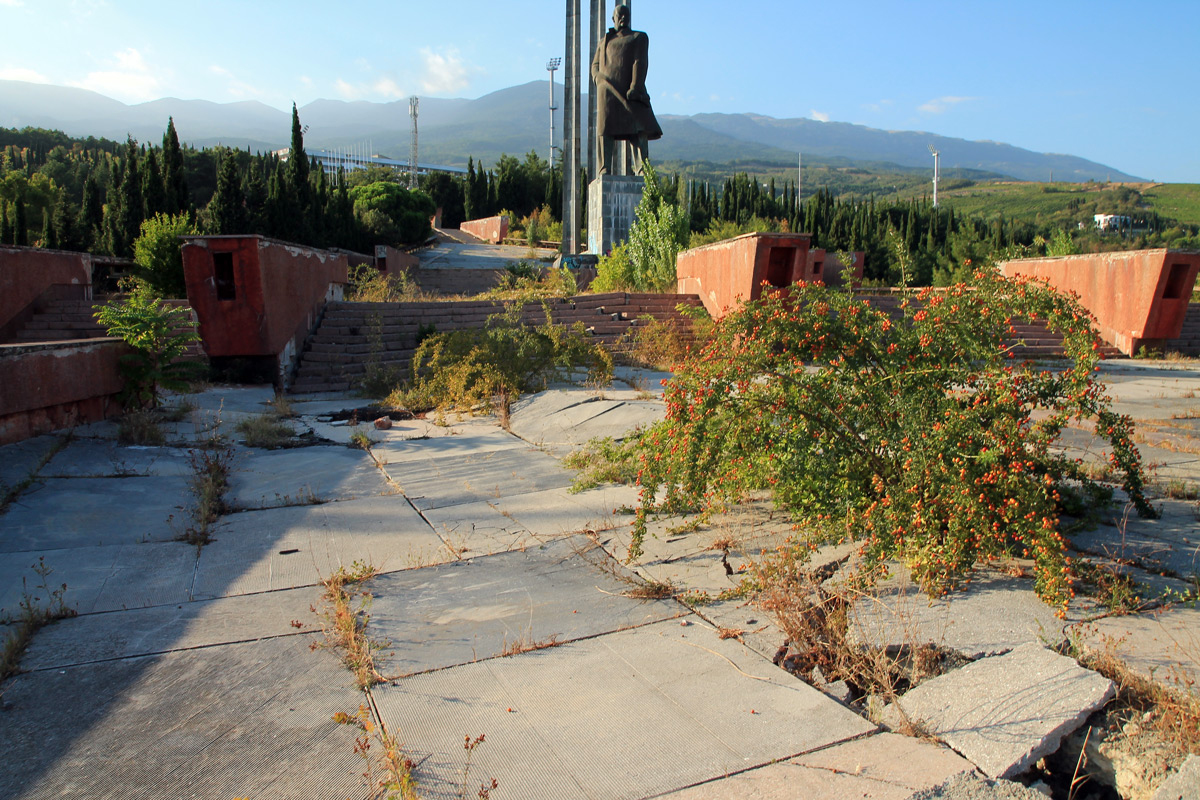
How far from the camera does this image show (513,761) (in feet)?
7.16

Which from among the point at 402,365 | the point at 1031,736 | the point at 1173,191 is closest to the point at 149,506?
the point at 1031,736

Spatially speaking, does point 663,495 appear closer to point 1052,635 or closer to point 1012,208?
point 1052,635

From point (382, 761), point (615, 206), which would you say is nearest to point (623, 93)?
point (615, 206)

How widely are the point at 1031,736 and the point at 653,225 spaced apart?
48.1ft

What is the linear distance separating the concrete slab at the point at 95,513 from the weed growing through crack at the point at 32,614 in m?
0.52

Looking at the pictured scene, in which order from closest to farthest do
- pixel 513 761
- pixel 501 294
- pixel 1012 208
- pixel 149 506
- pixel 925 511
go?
pixel 513 761
pixel 925 511
pixel 149 506
pixel 501 294
pixel 1012 208

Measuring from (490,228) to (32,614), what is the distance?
38.7 m

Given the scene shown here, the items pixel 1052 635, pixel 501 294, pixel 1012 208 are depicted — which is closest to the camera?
pixel 1052 635

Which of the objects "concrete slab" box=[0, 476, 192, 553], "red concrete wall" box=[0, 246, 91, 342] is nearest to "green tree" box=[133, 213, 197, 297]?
Result: "red concrete wall" box=[0, 246, 91, 342]

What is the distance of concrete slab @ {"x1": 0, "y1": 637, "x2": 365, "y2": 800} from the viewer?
210cm

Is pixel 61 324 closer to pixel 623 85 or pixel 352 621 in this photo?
pixel 352 621

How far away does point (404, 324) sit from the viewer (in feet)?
38.0

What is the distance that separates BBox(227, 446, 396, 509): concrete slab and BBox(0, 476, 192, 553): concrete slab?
0.40 metres

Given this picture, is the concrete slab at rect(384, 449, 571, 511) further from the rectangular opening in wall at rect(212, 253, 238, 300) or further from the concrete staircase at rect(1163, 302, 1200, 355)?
the concrete staircase at rect(1163, 302, 1200, 355)
